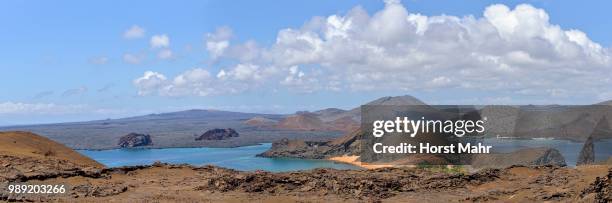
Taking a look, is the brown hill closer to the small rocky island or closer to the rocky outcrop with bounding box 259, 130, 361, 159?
the rocky outcrop with bounding box 259, 130, 361, 159

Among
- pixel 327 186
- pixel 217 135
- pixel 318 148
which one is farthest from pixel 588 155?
pixel 217 135

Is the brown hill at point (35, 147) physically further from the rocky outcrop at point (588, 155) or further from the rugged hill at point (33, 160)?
the rocky outcrop at point (588, 155)

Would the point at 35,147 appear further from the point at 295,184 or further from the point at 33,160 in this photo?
the point at 295,184

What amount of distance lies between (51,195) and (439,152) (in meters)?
54.0

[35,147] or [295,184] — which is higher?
[35,147]

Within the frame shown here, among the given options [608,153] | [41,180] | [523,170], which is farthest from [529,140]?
[41,180]

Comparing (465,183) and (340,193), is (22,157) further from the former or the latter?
(465,183)

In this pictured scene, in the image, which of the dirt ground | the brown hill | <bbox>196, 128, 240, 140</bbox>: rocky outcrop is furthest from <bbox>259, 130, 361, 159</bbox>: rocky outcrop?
the dirt ground

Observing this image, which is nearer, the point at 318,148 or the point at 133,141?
the point at 318,148

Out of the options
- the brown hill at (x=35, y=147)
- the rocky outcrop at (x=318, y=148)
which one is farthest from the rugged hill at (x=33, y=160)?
the rocky outcrop at (x=318, y=148)

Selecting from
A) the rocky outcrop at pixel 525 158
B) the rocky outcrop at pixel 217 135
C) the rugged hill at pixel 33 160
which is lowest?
the rocky outcrop at pixel 525 158

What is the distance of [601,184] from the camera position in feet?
58.5

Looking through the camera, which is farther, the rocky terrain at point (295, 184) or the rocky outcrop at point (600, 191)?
the rocky terrain at point (295, 184)

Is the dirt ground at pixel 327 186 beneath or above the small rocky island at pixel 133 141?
beneath
